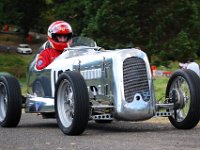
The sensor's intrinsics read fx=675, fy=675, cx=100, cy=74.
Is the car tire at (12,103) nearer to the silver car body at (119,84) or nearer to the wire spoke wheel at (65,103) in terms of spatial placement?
the silver car body at (119,84)

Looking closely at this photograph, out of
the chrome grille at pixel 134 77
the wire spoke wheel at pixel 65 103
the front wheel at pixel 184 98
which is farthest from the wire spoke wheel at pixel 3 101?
the front wheel at pixel 184 98

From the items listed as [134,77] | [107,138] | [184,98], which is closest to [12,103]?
[134,77]

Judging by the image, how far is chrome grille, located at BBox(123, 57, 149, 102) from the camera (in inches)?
414

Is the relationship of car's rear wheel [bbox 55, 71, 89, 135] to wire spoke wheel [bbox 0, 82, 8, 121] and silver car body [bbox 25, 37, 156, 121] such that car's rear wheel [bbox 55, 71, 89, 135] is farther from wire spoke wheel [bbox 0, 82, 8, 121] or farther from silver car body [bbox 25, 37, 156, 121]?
wire spoke wheel [bbox 0, 82, 8, 121]

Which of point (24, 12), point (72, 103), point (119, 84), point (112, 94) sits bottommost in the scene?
point (72, 103)

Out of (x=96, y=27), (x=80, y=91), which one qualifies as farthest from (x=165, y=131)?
(x=96, y=27)

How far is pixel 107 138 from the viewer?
9.84 meters

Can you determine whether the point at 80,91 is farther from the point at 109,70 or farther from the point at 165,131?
the point at 165,131

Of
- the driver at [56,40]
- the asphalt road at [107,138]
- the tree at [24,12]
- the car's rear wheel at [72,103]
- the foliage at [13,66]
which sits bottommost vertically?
the asphalt road at [107,138]

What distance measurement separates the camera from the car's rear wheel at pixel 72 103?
33.0 ft

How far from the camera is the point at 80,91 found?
10.1 metres

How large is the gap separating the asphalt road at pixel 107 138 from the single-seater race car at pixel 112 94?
0.27 metres

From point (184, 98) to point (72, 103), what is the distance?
1889 millimetres

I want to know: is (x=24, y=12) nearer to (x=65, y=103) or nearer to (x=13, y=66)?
(x=13, y=66)
